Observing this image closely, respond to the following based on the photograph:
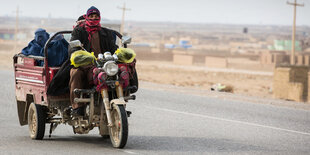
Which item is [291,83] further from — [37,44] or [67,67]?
[67,67]

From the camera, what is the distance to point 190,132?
10.9 metres

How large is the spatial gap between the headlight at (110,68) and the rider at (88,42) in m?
0.37

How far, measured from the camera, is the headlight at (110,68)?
327 inches

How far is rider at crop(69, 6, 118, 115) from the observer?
8578 millimetres

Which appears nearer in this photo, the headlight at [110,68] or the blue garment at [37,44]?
the headlight at [110,68]

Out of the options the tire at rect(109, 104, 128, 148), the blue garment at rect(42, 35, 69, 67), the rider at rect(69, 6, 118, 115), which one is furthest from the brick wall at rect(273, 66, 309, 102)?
the tire at rect(109, 104, 128, 148)

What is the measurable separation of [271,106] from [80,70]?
8.72 m

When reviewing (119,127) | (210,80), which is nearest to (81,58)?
(119,127)

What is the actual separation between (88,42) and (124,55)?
618 mm

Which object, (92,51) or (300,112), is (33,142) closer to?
(92,51)

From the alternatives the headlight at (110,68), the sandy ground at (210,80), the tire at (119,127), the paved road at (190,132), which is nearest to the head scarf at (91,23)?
the headlight at (110,68)

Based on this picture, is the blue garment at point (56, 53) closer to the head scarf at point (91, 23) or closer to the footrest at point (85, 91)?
the head scarf at point (91, 23)

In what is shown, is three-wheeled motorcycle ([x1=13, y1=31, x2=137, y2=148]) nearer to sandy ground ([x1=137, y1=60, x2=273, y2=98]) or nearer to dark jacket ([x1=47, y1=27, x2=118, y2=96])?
dark jacket ([x1=47, y1=27, x2=118, y2=96])

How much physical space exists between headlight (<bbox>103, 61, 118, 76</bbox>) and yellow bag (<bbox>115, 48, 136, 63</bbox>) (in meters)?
0.36
